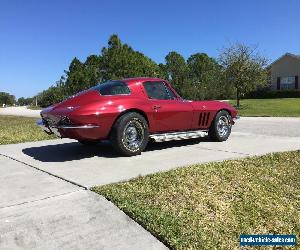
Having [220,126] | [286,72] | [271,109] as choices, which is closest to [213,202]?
[220,126]

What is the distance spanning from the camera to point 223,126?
902 centimetres

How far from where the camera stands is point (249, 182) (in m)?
5.36

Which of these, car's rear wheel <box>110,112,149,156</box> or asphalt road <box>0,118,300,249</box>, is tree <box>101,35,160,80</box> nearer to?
asphalt road <box>0,118,300,249</box>

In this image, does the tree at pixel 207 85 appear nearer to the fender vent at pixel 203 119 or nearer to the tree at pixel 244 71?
the tree at pixel 244 71

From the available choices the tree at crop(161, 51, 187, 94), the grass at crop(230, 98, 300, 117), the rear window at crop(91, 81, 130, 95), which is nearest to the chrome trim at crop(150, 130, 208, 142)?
the rear window at crop(91, 81, 130, 95)

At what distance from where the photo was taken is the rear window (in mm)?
7223

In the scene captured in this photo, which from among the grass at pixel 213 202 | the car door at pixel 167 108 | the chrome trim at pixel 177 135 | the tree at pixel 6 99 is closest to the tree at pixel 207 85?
the chrome trim at pixel 177 135

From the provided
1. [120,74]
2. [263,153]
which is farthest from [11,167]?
[120,74]

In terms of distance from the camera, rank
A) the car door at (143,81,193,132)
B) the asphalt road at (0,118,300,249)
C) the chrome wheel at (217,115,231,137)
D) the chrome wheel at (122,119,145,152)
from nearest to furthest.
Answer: the asphalt road at (0,118,300,249)
the chrome wheel at (122,119,145,152)
the car door at (143,81,193,132)
the chrome wheel at (217,115,231,137)

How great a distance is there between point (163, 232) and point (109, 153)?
12.6 feet

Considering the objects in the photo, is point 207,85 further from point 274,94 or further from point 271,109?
point 271,109

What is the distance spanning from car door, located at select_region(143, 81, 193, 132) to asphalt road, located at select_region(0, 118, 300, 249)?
0.44 metres

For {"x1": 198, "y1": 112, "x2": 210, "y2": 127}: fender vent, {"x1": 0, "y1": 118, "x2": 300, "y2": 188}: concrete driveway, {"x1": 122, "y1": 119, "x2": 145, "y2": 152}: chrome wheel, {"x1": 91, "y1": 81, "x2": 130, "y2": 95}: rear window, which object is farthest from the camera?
{"x1": 198, "y1": 112, "x2": 210, "y2": 127}: fender vent

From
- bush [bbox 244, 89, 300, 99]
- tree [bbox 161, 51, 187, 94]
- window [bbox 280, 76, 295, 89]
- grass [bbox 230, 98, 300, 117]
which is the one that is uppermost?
tree [bbox 161, 51, 187, 94]
